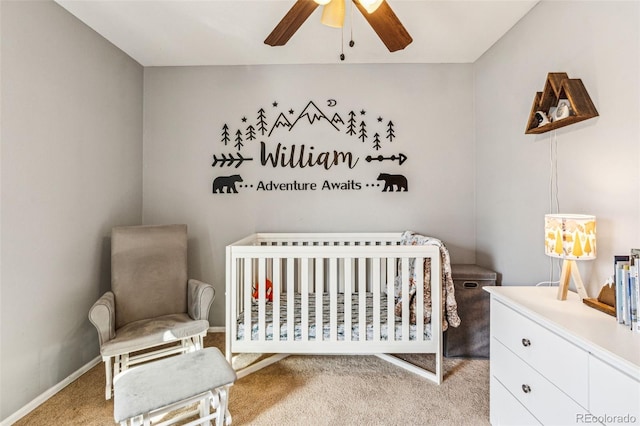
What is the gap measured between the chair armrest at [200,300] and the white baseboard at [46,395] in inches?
30.2

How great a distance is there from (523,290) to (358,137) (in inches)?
71.2

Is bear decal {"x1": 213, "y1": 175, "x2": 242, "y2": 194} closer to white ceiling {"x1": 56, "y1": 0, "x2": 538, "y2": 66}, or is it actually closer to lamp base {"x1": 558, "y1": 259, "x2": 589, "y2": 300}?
white ceiling {"x1": 56, "y1": 0, "x2": 538, "y2": 66}

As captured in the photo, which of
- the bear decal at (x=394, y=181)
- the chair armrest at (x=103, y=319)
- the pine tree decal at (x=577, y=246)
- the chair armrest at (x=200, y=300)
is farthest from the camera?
the bear decal at (x=394, y=181)

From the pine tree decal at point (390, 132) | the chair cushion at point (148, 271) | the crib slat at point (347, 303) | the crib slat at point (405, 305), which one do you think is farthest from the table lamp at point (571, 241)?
the chair cushion at point (148, 271)

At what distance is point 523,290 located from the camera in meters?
1.64

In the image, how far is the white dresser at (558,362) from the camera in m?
0.98

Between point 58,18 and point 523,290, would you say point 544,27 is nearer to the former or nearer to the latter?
point 523,290

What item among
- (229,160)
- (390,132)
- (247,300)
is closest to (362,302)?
(247,300)

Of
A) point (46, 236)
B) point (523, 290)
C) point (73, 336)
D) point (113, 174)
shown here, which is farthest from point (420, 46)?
point (73, 336)

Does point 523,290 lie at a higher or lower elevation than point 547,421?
higher

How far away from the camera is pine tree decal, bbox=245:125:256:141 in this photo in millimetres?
2873

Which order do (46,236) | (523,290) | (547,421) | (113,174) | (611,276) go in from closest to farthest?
(547,421)
(611,276)
(523,290)
(46,236)
(113,174)

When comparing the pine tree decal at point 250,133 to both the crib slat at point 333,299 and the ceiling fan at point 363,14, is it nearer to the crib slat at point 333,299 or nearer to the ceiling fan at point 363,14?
the ceiling fan at point 363,14

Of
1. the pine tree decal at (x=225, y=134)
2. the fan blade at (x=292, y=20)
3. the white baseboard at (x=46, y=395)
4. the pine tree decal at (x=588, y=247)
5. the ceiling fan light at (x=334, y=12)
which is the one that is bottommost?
the white baseboard at (x=46, y=395)
